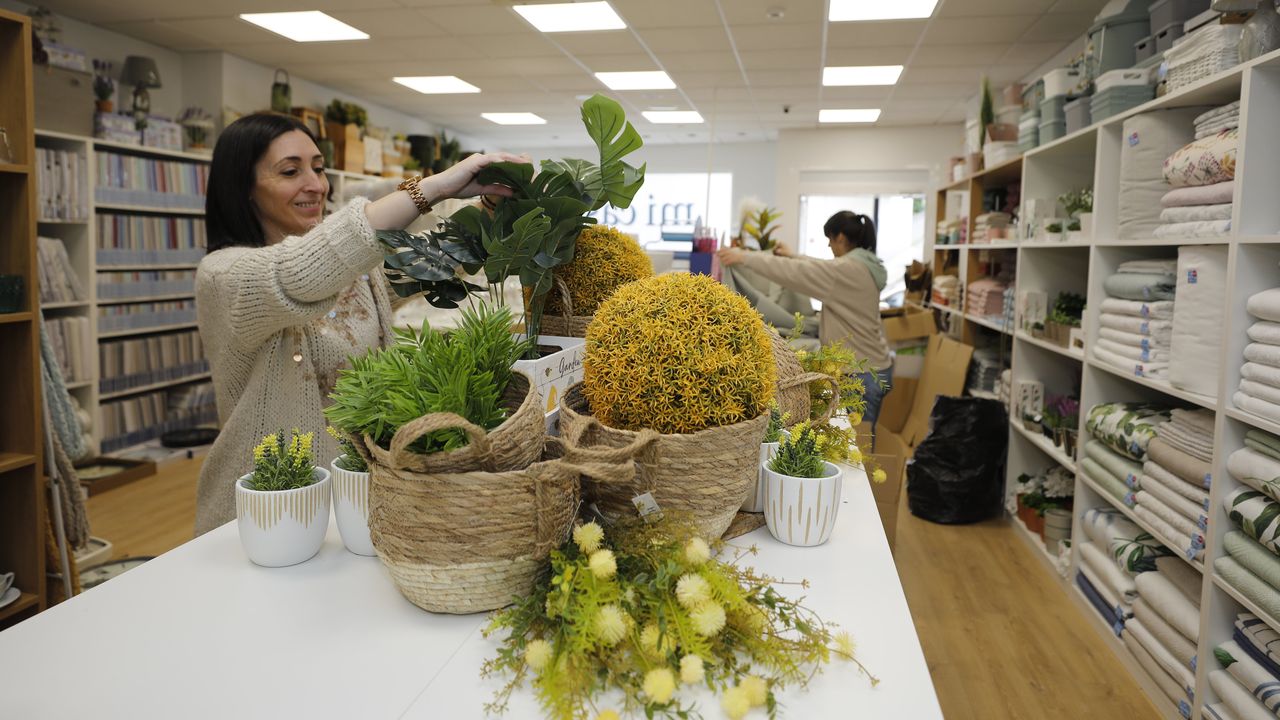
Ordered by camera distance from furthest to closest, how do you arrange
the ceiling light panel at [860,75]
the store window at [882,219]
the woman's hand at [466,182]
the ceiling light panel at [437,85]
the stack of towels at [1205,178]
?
1. the store window at [882,219]
2. the ceiling light panel at [437,85]
3. the ceiling light panel at [860,75]
4. the stack of towels at [1205,178]
5. the woman's hand at [466,182]

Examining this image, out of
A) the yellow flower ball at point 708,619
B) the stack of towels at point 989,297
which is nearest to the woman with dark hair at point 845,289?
the stack of towels at point 989,297

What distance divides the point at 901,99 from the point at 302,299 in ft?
23.9

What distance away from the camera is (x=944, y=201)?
653 cm

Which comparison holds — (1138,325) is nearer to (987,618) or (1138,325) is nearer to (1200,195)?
(1200,195)

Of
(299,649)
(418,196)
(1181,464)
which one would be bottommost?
(1181,464)

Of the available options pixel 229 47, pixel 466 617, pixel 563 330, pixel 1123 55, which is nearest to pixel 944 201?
pixel 1123 55

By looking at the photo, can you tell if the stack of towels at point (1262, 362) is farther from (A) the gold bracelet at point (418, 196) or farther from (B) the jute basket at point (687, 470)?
(A) the gold bracelet at point (418, 196)

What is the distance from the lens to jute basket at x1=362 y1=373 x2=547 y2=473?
0.72 meters

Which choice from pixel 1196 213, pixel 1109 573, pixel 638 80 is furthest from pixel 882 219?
pixel 1196 213

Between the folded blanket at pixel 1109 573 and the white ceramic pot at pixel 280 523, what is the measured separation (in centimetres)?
251

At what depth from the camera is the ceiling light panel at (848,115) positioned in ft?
27.1

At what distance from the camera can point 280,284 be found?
1275mm

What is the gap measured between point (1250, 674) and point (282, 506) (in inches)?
84.0

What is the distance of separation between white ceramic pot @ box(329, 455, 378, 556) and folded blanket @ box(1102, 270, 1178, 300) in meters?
2.48
